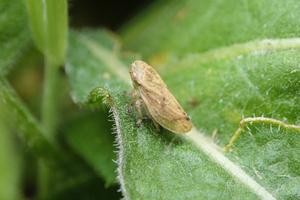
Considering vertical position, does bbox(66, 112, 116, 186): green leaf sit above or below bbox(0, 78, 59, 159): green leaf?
below

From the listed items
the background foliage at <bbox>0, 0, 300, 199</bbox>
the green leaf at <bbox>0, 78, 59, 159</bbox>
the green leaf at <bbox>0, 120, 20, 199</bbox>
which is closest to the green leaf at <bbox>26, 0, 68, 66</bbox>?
the background foliage at <bbox>0, 0, 300, 199</bbox>

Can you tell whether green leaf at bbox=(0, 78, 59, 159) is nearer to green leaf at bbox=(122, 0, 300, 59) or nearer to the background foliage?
the background foliage

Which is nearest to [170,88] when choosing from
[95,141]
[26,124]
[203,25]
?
[203,25]

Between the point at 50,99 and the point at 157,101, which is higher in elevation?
the point at 50,99

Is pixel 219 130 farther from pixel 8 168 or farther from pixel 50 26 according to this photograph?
pixel 8 168

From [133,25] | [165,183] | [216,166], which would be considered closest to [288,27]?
[216,166]

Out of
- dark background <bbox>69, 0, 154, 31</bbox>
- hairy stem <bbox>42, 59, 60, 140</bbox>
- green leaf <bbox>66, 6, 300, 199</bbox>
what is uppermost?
dark background <bbox>69, 0, 154, 31</bbox>
